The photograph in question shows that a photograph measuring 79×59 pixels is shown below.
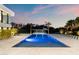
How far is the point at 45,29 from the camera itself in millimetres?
14461

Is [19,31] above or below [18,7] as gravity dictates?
below

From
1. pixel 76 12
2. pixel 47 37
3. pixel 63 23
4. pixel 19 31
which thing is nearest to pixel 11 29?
pixel 19 31

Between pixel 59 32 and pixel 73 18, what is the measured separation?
147 centimetres

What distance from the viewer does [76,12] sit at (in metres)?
15.1

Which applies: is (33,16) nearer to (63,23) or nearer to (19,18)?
(19,18)

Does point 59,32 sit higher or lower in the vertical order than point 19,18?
lower

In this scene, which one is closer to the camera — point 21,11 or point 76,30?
point 21,11
